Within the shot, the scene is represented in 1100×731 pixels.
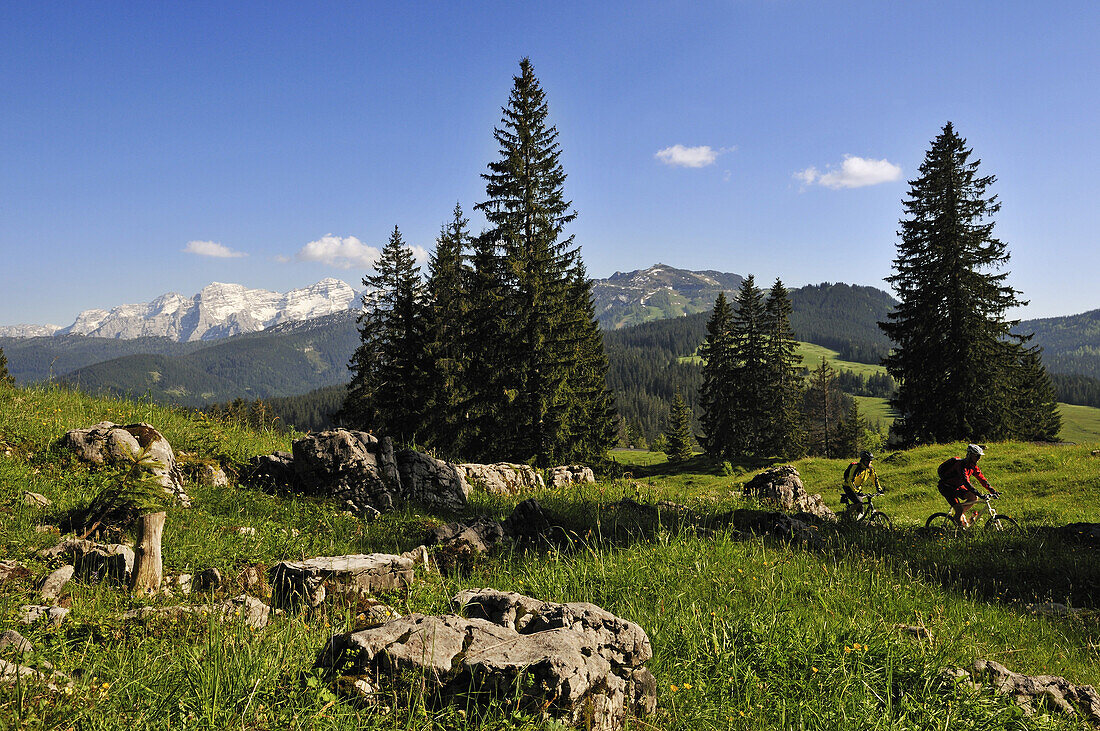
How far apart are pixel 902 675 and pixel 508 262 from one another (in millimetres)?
26288

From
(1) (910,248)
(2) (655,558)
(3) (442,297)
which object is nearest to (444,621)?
(2) (655,558)

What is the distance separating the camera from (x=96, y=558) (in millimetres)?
5324

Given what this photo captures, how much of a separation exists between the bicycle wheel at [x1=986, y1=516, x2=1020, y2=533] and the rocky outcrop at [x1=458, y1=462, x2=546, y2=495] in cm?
1022

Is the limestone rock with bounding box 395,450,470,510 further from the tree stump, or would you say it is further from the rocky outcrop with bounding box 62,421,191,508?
the tree stump

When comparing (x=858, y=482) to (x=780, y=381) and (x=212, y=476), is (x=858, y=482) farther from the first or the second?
(x=780, y=381)

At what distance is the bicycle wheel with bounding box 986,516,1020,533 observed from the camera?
10.6m

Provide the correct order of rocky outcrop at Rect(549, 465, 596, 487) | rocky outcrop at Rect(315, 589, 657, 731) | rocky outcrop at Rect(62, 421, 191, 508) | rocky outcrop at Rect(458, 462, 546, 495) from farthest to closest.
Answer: rocky outcrop at Rect(549, 465, 596, 487) → rocky outcrop at Rect(458, 462, 546, 495) → rocky outcrop at Rect(62, 421, 191, 508) → rocky outcrop at Rect(315, 589, 657, 731)

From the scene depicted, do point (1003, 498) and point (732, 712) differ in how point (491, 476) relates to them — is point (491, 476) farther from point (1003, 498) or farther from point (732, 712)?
point (1003, 498)

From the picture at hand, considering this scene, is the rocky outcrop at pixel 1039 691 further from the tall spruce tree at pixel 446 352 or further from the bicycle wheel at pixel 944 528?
the tall spruce tree at pixel 446 352

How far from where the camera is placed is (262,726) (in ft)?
8.83

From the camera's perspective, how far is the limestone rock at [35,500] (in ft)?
22.5

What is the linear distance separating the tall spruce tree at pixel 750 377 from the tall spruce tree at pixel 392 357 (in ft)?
96.4

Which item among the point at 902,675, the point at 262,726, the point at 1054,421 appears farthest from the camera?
the point at 1054,421

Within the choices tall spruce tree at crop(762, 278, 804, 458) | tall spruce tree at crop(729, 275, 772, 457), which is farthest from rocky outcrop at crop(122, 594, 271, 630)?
tall spruce tree at crop(762, 278, 804, 458)
